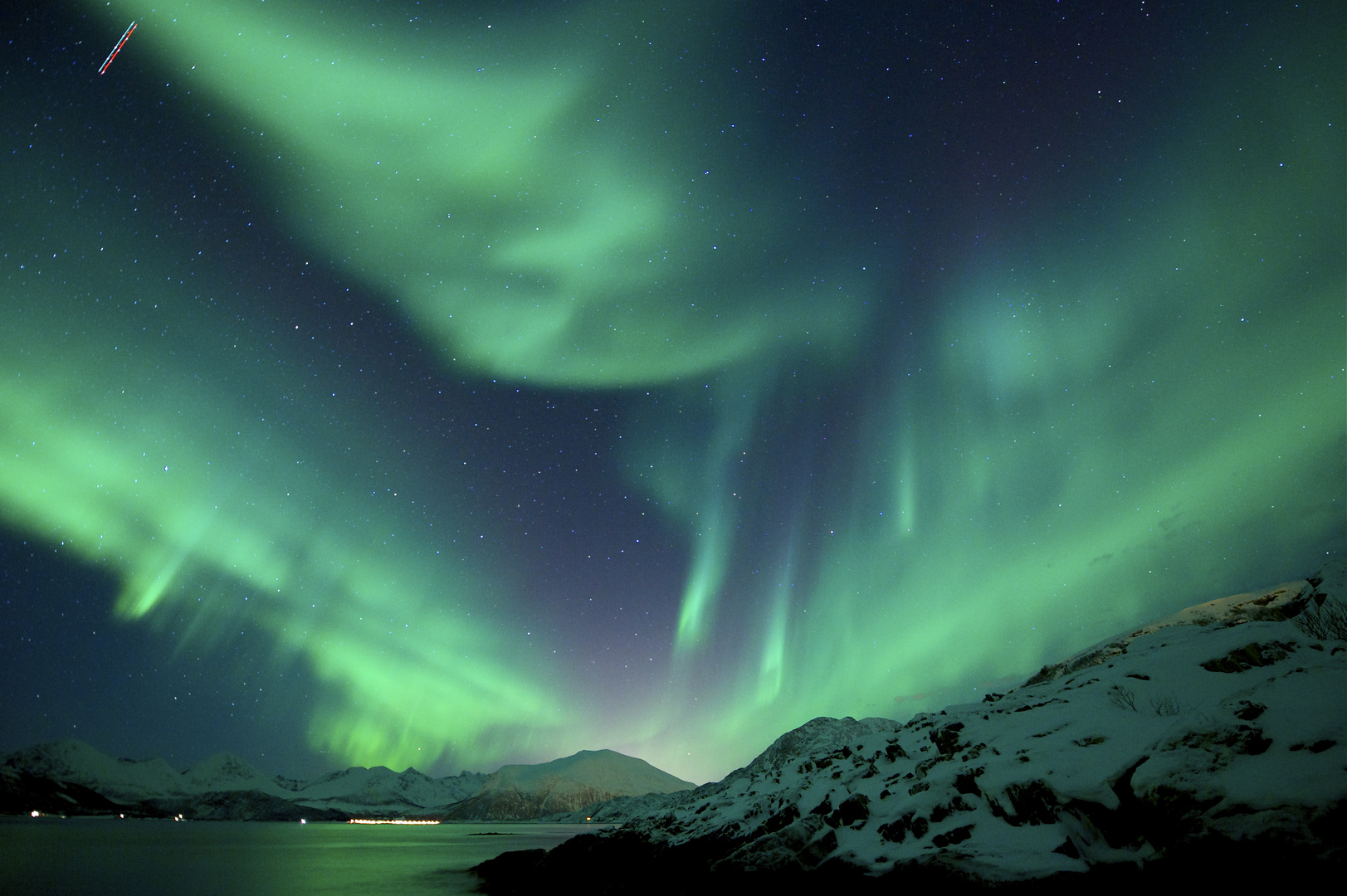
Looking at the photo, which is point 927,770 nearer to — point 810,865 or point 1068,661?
point 810,865

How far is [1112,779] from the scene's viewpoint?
1303 cm

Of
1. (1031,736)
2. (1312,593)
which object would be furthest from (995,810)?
(1312,593)

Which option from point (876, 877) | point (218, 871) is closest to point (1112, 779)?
point (876, 877)

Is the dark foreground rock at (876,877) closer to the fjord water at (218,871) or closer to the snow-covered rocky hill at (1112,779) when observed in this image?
the snow-covered rocky hill at (1112,779)

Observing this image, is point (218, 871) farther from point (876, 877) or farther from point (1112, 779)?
point (1112, 779)

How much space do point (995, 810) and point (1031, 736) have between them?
3191 mm

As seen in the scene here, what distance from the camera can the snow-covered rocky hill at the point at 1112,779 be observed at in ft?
33.8

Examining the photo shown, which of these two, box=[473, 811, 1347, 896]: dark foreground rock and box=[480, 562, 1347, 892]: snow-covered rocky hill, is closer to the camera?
box=[473, 811, 1347, 896]: dark foreground rock

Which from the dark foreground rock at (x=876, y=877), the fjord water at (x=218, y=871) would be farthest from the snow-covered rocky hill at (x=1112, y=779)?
the fjord water at (x=218, y=871)

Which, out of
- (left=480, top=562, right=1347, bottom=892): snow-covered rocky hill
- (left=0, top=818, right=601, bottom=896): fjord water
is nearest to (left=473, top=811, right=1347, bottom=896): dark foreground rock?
(left=480, top=562, right=1347, bottom=892): snow-covered rocky hill

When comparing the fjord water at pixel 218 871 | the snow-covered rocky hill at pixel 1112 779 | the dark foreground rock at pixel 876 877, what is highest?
the snow-covered rocky hill at pixel 1112 779

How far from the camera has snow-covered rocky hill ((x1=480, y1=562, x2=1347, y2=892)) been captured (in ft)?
33.8

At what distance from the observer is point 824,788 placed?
2545 centimetres

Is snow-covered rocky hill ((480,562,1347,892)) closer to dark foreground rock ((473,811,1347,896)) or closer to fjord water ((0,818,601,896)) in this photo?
dark foreground rock ((473,811,1347,896))
